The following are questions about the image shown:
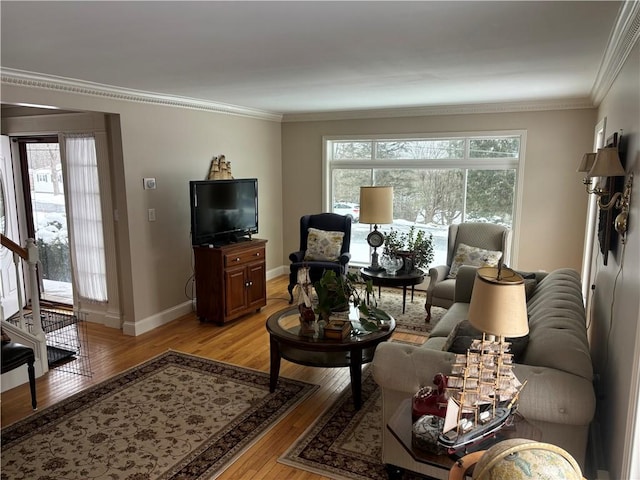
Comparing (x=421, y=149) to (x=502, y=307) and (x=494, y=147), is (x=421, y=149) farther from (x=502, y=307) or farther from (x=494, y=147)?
(x=502, y=307)

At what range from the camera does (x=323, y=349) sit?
3.22m

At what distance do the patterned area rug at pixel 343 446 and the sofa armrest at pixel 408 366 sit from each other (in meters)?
0.60

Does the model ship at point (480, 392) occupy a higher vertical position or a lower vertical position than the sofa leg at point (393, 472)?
higher

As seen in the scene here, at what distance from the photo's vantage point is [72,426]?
3.11 metres

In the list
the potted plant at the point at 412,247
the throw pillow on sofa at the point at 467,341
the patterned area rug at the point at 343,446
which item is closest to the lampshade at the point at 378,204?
the potted plant at the point at 412,247

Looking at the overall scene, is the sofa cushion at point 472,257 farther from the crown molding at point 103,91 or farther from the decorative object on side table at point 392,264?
the crown molding at point 103,91

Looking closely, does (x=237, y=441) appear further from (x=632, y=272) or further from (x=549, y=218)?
(x=549, y=218)

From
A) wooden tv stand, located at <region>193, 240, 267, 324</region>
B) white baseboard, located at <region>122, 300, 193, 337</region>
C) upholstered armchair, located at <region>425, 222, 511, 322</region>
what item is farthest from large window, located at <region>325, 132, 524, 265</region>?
white baseboard, located at <region>122, 300, 193, 337</region>

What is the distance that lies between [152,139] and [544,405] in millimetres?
4317

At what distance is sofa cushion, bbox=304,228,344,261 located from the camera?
19.1ft

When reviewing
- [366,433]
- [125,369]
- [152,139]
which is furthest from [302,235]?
[366,433]

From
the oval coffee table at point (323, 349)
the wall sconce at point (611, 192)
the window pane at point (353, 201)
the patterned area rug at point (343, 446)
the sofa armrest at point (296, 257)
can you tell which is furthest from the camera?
the window pane at point (353, 201)

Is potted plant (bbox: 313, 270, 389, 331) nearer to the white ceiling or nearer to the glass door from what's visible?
the white ceiling

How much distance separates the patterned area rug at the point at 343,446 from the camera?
2643 mm
